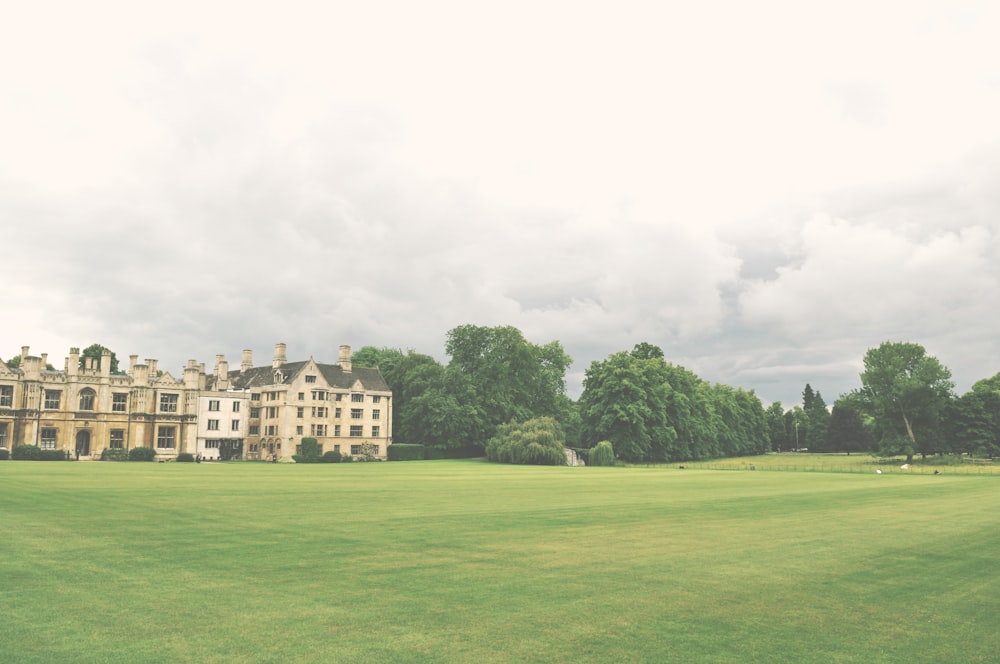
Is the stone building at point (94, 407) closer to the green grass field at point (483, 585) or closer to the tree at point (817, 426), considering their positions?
the green grass field at point (483, 585)

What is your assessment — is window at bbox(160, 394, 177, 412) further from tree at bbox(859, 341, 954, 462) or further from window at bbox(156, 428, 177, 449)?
tree at bbox(859, 341, 954, 462)

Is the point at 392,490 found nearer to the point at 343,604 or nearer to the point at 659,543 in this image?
the point at 659,543

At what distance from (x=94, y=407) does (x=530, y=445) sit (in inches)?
1906

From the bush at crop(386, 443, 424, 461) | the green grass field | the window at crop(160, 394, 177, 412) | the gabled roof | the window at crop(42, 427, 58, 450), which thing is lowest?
the green grass field

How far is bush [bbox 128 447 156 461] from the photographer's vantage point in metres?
74.2

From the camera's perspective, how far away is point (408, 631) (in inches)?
355

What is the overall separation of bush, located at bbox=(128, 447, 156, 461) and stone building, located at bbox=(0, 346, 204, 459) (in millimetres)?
3641

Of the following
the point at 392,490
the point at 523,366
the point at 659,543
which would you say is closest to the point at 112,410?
the point at 523,366

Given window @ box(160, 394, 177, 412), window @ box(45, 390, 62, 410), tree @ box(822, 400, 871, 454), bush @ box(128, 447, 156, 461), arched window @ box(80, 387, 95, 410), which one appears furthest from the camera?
tree @ box(822, 400, 871, 454)

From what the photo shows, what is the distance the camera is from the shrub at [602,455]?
8050 cm

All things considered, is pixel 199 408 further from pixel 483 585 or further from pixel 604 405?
pixel 483 585

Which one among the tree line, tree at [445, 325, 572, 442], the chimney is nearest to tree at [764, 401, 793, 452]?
the tree line

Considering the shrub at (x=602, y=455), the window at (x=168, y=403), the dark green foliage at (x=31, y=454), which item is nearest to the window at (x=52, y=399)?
the dark green foliage at (x=31, y=454)

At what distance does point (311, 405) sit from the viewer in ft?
304
